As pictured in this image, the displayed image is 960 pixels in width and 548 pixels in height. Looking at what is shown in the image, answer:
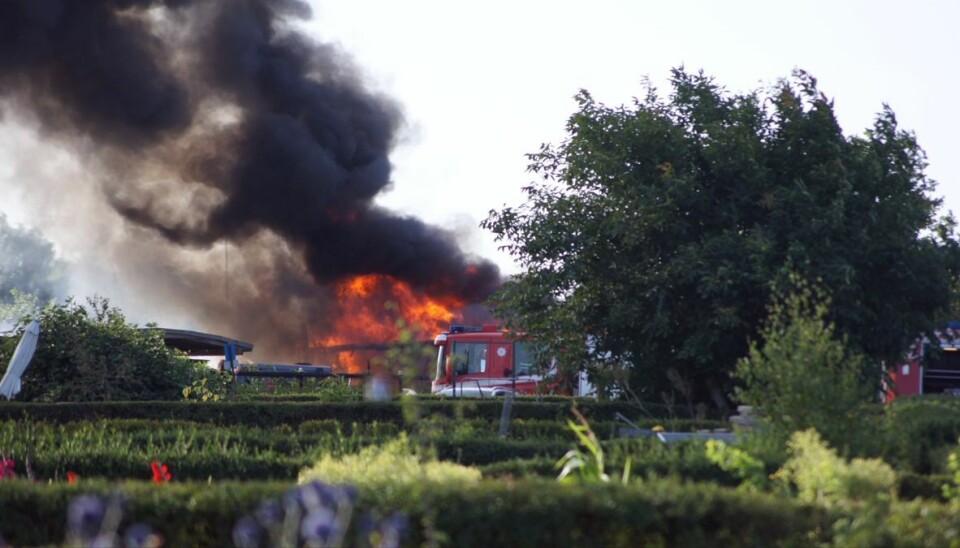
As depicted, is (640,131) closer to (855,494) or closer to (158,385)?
(158,385)

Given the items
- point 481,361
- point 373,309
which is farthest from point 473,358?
point 373,309

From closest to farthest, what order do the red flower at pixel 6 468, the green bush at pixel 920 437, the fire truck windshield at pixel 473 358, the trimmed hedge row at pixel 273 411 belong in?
the red flower at pixel 6 468, the green bush at pixel 920 437, the trimmed hedge row at pixel 273 411, the fire truck windshield at pixel 473 358

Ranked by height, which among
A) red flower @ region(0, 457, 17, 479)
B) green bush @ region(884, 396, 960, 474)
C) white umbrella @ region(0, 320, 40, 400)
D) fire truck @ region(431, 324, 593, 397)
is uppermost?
fire truck @ region(431, 324, 593, 397)

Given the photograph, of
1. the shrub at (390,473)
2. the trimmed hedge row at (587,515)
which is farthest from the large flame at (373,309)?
the trimmed hedge row at (587,515)

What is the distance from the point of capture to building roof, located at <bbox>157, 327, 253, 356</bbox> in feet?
108

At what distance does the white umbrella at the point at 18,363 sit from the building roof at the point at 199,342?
9348 millimetres

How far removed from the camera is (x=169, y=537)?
7188 mm

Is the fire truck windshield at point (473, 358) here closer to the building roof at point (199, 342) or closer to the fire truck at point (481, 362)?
the fire truck at point (481, 362)

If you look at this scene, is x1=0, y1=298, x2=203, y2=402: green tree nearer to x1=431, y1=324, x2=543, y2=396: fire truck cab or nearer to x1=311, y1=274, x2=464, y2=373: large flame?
x1=431, y1=324, x2=543, y2=396: fire truck cab

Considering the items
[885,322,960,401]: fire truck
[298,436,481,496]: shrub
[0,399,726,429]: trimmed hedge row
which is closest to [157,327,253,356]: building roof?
[0,399,726,429]: trimmed hedge row

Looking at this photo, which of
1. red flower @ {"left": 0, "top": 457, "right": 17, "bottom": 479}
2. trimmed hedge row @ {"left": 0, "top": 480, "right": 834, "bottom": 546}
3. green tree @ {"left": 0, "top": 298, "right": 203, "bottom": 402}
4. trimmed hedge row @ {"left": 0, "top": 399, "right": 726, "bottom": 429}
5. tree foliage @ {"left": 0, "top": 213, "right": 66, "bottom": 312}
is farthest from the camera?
tree foliage @ {"left": 0, "top": 213, "right": 66, "bottom": 312}

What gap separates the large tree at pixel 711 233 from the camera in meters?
19.5

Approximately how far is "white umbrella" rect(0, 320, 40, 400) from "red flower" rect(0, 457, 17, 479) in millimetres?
10108

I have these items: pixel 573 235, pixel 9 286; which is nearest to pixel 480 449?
pixel 573 235
